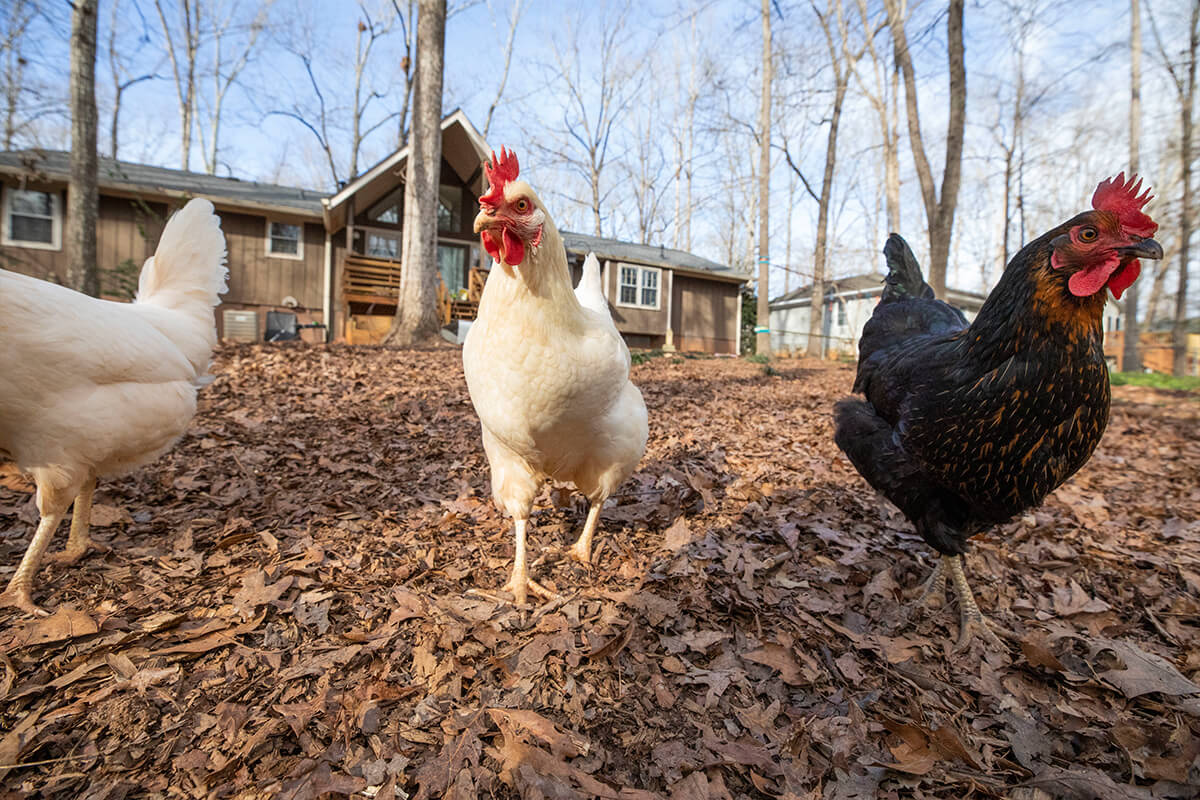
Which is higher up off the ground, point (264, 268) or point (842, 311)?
point (842, 311)

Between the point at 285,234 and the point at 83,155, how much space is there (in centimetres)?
864

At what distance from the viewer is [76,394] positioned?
217cm

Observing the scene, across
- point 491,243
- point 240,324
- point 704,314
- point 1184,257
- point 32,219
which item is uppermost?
point 1184,257

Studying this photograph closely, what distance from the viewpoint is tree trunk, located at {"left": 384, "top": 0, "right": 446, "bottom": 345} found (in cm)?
900

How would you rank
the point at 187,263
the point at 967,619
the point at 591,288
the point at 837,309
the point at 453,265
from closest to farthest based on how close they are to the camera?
1. the point at 967,619
2. the point at 187,263
3. the point at 591,288
4. the point at 453,265
5. the point at 837,309

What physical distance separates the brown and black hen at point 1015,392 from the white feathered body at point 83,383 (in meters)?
3.55

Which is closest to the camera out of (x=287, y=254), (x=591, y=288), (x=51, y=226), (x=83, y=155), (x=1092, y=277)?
(x=1092, y=277)

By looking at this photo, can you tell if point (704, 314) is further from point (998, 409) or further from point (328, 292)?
point (998, 409)

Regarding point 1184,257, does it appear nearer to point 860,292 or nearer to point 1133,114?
point 1133,114

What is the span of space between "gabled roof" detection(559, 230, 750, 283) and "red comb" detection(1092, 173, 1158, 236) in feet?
59.3

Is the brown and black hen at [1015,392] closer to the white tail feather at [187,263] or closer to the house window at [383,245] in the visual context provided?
the white tail feather at [187,263]

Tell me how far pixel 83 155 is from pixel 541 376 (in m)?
8.90

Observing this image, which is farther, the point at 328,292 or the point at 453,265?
the point at 453,265

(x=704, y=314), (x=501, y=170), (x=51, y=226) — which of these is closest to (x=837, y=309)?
A: (x=704, y=314)
